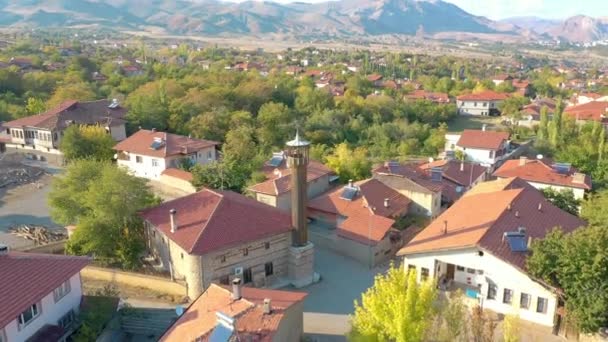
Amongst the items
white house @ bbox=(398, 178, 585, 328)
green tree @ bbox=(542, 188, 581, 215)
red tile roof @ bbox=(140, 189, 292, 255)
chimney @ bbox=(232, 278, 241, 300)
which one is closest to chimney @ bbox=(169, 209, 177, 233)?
red tile roof @ bbox=(140, 189, 292, 255)

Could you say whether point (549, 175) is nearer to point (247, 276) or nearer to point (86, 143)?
point (247, 276)

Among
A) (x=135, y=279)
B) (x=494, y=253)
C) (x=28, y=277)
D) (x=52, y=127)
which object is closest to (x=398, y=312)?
(x=494, y=253)

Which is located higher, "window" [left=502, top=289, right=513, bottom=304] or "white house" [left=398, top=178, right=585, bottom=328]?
"white house" [left=398, top=178, right=585, bottom=328]

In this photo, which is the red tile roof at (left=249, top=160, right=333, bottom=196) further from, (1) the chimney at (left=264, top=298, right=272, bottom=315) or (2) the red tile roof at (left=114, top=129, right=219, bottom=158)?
(1) the chimney at (left=264, top=298, right=272, bottom=315)

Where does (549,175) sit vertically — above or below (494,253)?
below

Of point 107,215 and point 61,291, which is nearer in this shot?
point 61,291

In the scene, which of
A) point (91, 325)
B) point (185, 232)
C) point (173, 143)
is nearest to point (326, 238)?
point (185, 232)
